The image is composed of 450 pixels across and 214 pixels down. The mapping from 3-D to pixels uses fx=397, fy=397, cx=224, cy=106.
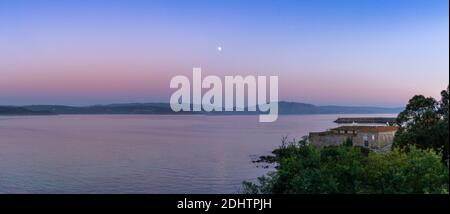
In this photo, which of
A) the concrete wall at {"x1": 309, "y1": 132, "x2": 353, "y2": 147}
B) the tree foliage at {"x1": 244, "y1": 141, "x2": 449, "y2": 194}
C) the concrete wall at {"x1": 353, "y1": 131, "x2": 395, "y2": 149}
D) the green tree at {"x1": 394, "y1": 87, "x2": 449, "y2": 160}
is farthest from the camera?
the concrete wall at {"x1": 309, "y1": 132, "x2": 353, "y2": 147}

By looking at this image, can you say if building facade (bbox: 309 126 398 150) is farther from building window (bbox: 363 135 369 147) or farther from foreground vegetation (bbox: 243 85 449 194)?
foreground vegetation (bbox: 243 85 449 194)

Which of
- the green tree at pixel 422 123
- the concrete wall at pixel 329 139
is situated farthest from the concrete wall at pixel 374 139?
the green tree at pixel 422 123

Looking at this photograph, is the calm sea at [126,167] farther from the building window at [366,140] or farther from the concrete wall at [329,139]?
the building window at [366,140]

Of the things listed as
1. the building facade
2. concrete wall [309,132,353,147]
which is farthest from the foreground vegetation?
concrete wall [309,132,353,147]

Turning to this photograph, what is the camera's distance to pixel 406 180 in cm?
497

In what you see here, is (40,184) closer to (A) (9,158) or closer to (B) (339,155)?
(A) (9,158)

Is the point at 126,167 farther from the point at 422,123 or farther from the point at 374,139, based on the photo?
the point at 422,123

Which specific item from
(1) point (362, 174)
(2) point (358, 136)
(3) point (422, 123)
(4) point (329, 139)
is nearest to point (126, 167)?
(4) point (329, 139)

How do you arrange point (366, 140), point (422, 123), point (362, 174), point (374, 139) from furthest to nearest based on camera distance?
1. point (366, 140)
2. point (374, 139)
3. point (422, 123)
4. point (362, 174)

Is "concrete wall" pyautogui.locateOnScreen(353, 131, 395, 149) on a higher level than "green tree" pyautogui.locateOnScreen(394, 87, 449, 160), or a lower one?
lower

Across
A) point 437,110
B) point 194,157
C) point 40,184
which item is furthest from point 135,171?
point 437,110

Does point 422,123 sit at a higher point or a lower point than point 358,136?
higher

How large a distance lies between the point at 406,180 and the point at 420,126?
8356 millimetres
